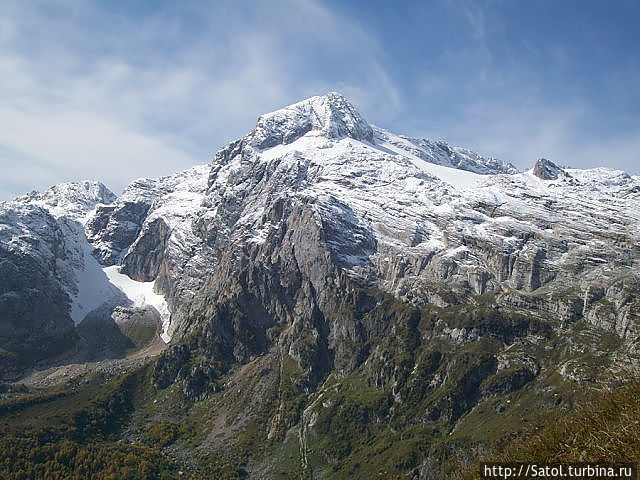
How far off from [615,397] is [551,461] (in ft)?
25.1

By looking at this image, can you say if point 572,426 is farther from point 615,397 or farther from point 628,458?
point 628,458

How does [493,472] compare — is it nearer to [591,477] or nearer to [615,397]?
[591,477]

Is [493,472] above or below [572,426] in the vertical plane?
below

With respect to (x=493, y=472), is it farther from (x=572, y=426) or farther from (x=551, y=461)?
(x=572, y=426)

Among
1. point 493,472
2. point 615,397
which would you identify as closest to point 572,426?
point 615,397

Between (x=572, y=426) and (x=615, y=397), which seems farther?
(x=572, y=426)

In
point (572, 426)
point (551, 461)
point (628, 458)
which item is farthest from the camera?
point (572, 426)

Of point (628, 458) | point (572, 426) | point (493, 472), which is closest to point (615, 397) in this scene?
point (572, 426)

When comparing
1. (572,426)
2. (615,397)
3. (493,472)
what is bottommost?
(493,472)

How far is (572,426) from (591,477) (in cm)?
1013

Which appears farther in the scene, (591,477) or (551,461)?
(551,461)

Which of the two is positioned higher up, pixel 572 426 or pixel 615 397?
pixel 615 397

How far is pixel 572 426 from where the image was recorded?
47.4m

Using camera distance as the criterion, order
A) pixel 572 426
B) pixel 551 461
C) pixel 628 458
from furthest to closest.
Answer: pixel 572 426
pixel 551 461
pixel 628 458
